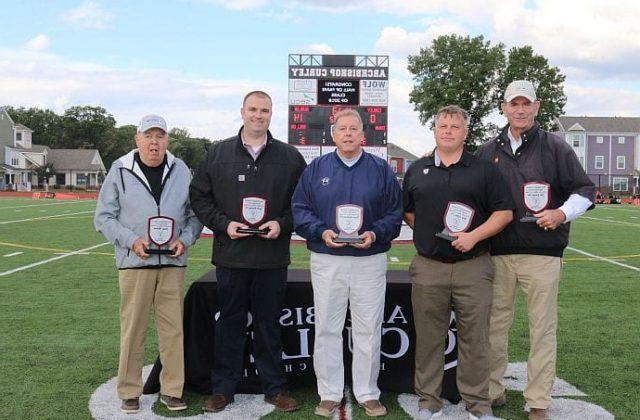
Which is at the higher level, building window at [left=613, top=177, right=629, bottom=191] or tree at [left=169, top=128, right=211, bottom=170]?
tree at [left=169, top=128, right=211, bottom=170]

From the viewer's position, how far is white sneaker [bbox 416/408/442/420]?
411 cm

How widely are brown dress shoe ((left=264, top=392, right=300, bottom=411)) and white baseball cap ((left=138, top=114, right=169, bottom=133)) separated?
6.16 ft

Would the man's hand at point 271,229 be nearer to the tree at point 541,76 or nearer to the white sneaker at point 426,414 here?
the white sneaker at point 426,414

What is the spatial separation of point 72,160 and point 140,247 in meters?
83.8

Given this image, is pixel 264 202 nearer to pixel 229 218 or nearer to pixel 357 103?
pixel 229 218

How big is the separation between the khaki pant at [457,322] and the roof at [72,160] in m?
82.6

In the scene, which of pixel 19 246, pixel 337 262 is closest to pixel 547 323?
pixel 337 262

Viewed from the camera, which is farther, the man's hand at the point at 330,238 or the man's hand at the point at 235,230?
the man's hand at the point at 235,230

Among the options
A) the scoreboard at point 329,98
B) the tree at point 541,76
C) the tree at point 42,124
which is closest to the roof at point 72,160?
the tree at point 42,124

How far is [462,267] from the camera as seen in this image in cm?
399

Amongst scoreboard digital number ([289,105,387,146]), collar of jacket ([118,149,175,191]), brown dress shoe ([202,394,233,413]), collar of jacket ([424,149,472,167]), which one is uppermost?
scoreboard digital number ([289,105,387,146])

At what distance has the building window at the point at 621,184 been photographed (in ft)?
227

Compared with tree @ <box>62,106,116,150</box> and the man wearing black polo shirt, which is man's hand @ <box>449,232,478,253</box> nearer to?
the man wearing black polo shirt

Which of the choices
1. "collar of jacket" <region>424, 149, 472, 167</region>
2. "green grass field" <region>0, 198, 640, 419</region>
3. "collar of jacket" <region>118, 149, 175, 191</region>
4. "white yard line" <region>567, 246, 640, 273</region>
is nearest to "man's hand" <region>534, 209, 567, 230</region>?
"collar of jacket" <region>424, 149, 472, 167</region>
